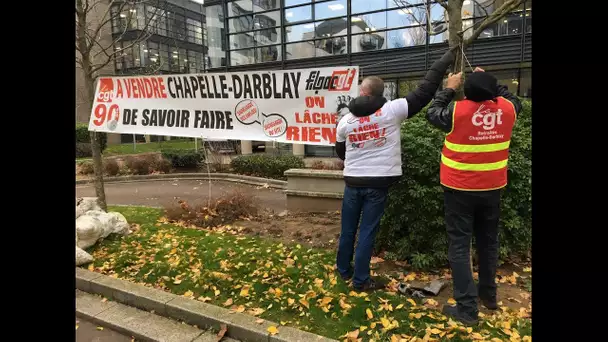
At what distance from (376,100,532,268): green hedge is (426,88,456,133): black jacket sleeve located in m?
0.92

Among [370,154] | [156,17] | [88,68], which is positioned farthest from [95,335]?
[156,17]

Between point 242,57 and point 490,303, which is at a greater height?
point 242,57

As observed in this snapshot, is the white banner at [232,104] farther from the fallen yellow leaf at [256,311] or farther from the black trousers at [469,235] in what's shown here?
the fallen yellow leaf at [256,311]

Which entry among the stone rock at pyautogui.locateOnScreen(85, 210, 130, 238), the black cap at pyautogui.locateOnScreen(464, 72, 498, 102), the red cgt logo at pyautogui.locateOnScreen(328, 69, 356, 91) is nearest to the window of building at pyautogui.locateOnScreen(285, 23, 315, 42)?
the red cgt logo at pyautogui.locateOnScreen(328, 69, 356, 91)

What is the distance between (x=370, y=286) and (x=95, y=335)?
8.85ft

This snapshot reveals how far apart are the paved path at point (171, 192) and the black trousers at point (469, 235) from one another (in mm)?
5561

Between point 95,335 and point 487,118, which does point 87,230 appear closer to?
point 95,335

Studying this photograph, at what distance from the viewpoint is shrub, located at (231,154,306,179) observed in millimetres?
13328

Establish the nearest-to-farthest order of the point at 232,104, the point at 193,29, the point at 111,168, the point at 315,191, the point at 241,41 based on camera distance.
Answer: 1. the point at 232,104
2. the point at 315,191
3. the point at 111,168
4. the point at 241,41
5. the point at 193,29

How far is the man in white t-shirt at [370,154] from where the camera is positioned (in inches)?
143

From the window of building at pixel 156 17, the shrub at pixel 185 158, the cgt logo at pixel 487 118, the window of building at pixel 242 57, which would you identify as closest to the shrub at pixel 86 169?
the shrub at pixel 185 158

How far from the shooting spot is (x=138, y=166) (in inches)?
586

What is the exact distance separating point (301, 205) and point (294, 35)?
1191 centimetres

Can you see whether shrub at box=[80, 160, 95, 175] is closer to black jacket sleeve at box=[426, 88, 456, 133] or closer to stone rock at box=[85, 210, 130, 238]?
stone rock at box=[85, 210, 130, 238]
